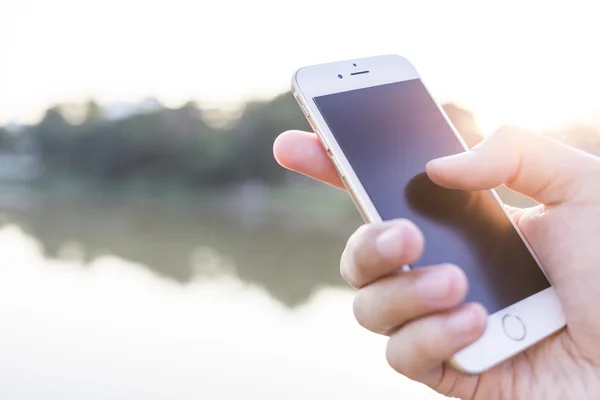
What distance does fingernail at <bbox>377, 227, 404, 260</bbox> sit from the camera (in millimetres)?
1055

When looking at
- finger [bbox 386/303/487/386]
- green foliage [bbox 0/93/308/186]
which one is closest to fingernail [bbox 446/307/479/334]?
finger [bbox 386/303/487/386]

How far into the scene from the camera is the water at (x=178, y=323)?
11.7 feet

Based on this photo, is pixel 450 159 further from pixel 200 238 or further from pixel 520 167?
pixel 200 238

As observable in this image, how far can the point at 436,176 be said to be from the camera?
1.27 meters

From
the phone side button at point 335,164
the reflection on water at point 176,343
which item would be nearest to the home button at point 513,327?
the phone side button at point 335,164

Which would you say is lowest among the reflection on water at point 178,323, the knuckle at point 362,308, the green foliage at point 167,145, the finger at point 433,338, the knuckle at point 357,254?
the finger at point 433,338

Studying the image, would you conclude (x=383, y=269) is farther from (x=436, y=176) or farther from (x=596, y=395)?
(x=596, y=395)

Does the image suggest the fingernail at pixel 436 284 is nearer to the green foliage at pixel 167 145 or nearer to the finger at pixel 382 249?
the finger at pixel 382 249

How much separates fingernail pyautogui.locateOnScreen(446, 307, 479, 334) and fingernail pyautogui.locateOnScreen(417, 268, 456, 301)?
5 cm

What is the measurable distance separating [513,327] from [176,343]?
318 cm

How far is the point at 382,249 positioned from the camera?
1086 millimetres

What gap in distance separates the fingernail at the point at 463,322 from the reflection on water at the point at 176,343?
2463 mm

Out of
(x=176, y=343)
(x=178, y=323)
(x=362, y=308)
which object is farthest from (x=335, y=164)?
(x=178, y=323)

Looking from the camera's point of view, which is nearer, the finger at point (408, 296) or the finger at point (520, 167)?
the finger at point (408, 296)
